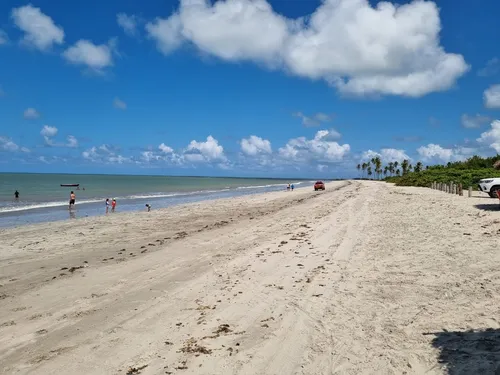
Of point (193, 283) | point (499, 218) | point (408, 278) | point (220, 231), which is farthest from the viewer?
point (220, 231)

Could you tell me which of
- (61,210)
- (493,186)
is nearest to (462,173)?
(493,186)

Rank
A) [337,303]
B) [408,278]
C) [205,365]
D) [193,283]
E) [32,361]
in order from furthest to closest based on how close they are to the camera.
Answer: [193,283], [408,278], [337,303], [32,361], [205,365]

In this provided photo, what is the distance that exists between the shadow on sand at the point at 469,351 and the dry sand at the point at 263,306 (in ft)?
0.07

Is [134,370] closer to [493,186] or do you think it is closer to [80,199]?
[493,186]

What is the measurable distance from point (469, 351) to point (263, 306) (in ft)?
11.5

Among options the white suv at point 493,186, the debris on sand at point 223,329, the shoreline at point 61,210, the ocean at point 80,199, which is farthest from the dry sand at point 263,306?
the ocean at point 80,199

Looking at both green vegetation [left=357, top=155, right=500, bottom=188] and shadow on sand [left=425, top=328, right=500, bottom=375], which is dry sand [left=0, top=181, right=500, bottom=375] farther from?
green vegetation [left=357, top=155, right=500, bottom=188]

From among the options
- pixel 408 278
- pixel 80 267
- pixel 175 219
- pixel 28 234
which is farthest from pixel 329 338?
pixel 175 219

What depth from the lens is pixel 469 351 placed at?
15.8 ft

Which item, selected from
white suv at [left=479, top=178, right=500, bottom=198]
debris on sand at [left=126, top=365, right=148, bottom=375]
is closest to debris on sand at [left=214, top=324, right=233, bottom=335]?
debris on sand at [left=126, top=365, right=148, bottom=375]

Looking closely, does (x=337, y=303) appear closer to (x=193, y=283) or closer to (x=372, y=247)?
(x=193, y=283)

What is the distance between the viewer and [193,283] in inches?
350

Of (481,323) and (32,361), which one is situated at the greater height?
(481,323)

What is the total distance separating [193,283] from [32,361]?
398 centimetres
